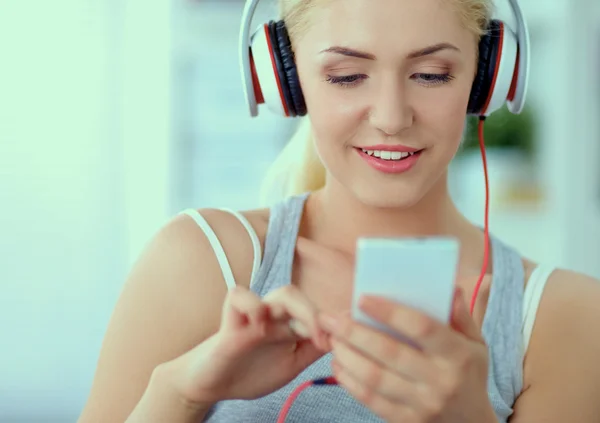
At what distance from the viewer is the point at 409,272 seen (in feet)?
2.24

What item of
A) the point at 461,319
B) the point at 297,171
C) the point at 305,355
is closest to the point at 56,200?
the point at 297,171

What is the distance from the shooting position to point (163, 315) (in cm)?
116

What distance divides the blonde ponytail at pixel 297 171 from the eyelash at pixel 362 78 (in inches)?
14.2

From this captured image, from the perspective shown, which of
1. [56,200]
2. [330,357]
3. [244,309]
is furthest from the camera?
[56,200]

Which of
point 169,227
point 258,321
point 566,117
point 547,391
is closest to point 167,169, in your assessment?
point 566,117

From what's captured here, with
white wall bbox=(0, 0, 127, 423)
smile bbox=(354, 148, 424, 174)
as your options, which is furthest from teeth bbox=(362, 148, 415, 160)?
white wall bbox=(0, 0, 127, 423)

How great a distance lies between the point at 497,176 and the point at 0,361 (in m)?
2.35

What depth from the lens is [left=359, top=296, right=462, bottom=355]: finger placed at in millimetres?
698

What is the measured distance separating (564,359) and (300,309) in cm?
59

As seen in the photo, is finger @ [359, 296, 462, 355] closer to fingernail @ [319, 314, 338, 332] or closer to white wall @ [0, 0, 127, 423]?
fingernail @ [319, 314, 338, 332]

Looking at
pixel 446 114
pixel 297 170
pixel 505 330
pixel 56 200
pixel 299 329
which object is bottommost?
pixel 56 200

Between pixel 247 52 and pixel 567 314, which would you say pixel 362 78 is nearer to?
pixel 247 52

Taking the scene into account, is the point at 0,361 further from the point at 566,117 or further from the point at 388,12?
the point at 388,12

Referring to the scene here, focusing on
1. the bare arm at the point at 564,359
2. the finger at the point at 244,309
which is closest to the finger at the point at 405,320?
the finger at the point at 244,309
